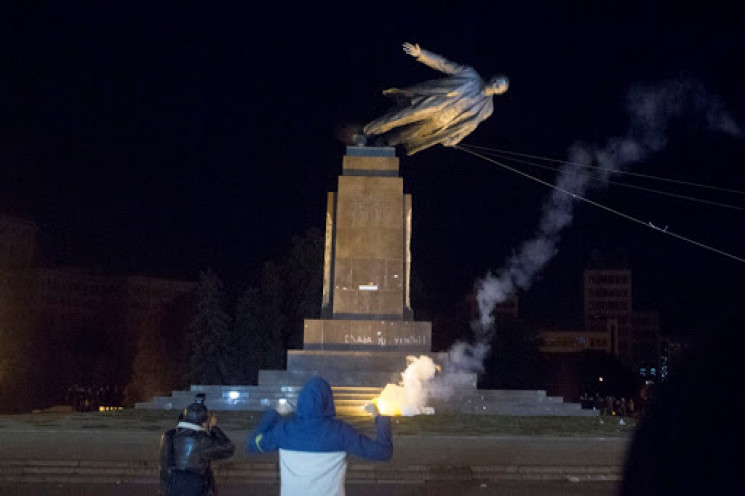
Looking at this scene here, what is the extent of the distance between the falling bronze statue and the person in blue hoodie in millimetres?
17205

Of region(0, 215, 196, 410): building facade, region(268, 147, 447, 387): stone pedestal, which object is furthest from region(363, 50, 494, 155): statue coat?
region(0, 215, 196, 410): building facade

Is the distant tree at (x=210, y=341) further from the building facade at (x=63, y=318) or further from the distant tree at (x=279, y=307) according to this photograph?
the building facade at (x=63, y=318)

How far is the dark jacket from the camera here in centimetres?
534

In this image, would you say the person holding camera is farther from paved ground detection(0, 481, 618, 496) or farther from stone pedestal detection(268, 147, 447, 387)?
stone pedestal detection(268, 147, 447, 387)

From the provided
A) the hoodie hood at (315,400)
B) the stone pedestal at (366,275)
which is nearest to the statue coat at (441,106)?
the stone pedestal at (366,275)

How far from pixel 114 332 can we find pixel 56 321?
267 inches

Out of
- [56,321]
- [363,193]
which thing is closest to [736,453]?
[363,193]

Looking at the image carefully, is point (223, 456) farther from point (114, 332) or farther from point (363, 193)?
point (114, 332)

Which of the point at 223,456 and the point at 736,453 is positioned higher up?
the point at 736,453

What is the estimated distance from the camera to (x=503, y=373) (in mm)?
40562

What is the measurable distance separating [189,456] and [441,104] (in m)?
16.9

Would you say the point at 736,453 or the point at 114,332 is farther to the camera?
the point at 114,332

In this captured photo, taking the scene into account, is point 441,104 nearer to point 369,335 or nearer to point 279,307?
point 369,335

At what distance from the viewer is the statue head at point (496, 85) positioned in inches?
827
